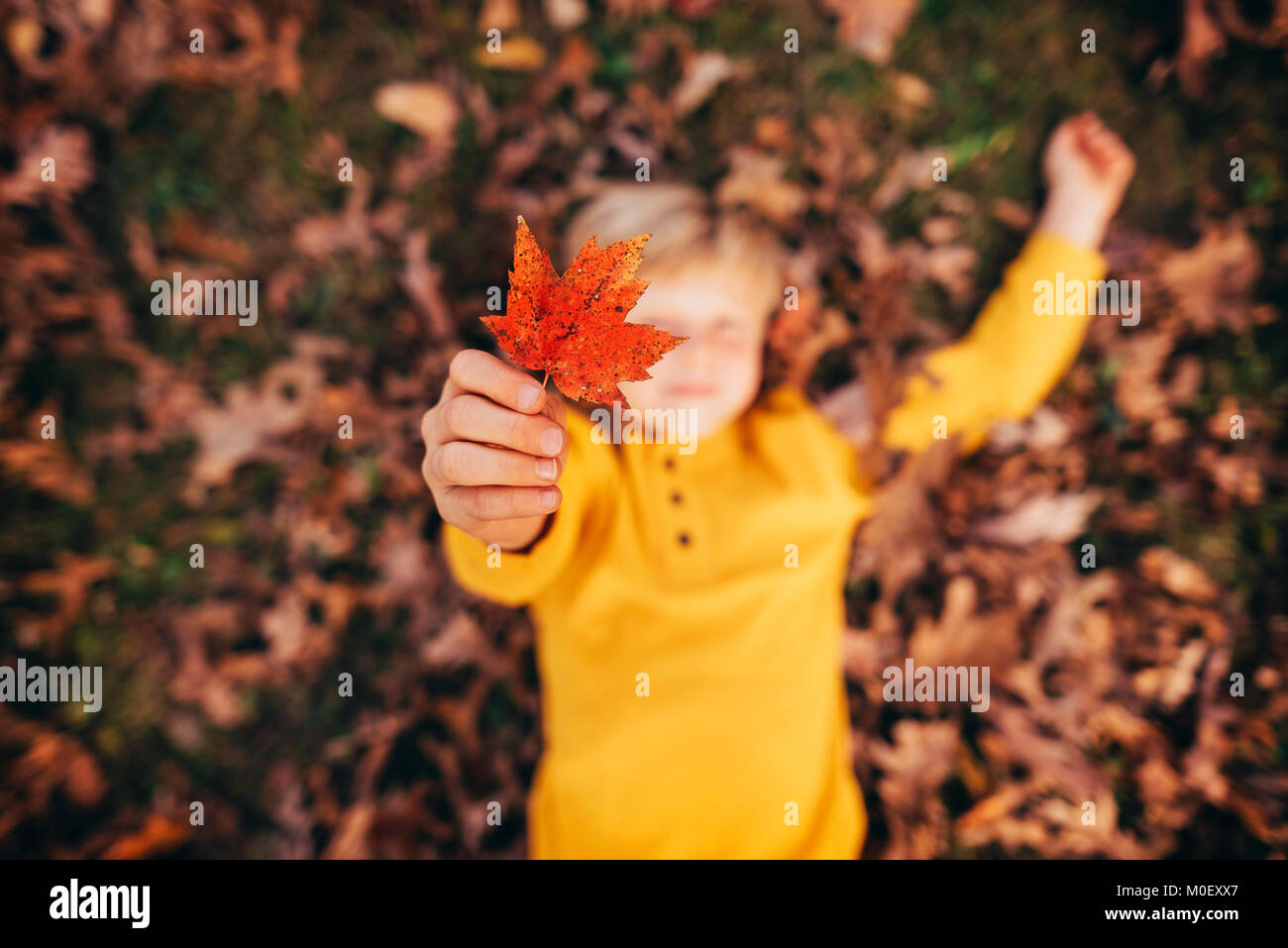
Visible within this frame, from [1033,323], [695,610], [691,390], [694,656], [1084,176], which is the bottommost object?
[694,656]

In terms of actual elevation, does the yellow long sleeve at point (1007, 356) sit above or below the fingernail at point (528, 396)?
above

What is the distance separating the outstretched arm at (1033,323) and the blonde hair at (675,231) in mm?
640

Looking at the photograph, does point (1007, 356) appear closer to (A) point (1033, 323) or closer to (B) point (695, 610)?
(A) point (1033, 323)

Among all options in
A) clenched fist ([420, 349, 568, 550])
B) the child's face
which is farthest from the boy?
clenched fist ([420, 349, 568, 550])

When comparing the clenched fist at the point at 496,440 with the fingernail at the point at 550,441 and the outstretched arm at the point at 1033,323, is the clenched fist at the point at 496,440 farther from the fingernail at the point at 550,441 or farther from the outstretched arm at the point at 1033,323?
the outstretched arm at the point at 1033,323

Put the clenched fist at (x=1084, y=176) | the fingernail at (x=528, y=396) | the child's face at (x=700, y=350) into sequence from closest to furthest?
the fingernail at (x=528, y=396), the child's face at (x=700, y=350), the clenched fist at (x=1084, y=176)

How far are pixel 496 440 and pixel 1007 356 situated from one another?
5.49 feet

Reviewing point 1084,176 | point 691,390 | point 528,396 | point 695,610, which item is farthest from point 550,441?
point 1084,176

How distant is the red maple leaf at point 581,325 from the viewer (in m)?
1.07

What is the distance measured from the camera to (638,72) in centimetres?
223

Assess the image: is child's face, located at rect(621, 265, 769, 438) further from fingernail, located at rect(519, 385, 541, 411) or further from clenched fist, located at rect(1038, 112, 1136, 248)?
clenched fist, located at rect(1038, 112, 1136, 248)

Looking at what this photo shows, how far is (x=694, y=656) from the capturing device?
1735 mm

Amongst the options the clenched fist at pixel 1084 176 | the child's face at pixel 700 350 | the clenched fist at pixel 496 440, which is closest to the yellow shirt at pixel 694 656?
the child's face at pixel 700 350

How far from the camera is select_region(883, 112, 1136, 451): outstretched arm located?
6.50 ft
